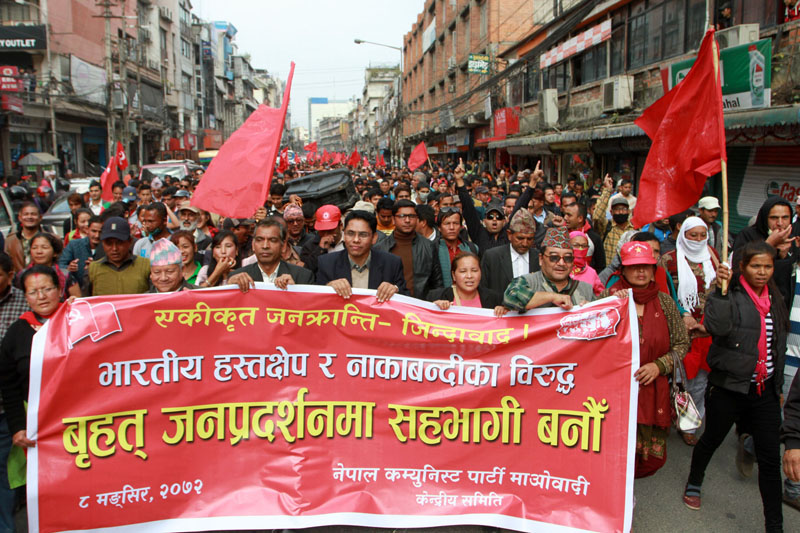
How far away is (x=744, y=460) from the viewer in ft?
14.8

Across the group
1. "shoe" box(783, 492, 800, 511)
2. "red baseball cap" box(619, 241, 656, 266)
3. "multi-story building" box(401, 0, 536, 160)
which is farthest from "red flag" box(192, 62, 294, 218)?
"multi-story building" box(401, 0, 536, 160)

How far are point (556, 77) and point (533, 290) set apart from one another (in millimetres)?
20904

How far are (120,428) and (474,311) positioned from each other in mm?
2068

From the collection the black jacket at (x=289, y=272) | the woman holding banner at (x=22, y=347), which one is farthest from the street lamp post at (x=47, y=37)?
the woman holding banner at (x=22, y=347)

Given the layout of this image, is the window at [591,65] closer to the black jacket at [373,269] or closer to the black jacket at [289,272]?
the black jacket at [373,269]

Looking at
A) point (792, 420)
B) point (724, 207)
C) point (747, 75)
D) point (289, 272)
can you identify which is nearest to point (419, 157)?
point (747, 75)

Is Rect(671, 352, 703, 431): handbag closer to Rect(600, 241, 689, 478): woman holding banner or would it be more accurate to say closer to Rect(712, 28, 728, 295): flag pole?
Rect(600, 241, 689, 478): woman holding banner

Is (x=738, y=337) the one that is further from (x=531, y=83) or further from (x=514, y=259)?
(x=531, y=83)

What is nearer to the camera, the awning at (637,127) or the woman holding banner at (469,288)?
the woman holding banner at (469,288)

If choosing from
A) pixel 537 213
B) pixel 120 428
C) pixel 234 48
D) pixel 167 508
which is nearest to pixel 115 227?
pixel 120 428

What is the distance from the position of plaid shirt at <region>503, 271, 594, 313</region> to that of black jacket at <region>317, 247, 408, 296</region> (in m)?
0.98

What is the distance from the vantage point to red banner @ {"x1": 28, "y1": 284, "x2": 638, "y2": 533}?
11.1ft

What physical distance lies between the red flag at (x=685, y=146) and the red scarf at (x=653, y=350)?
36.2 inches

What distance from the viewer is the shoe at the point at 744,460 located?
4.47 metres
